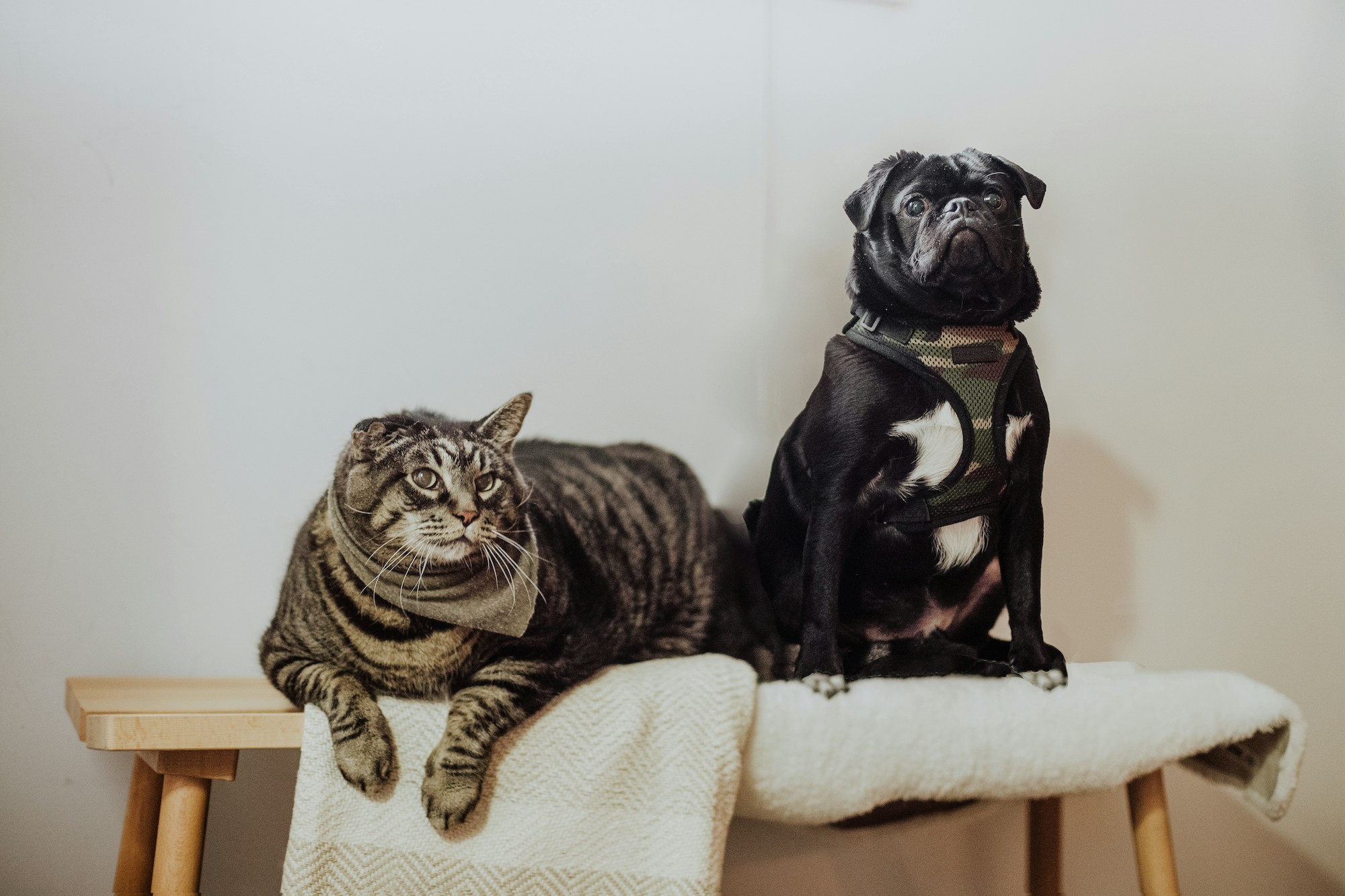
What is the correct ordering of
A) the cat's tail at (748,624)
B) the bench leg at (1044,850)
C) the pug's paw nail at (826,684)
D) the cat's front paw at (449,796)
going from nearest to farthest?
the cat's front paw at (449,796), the pug's paw nail at (826,684), the cat's tail at (748,624), the bench leg at (1044,850)

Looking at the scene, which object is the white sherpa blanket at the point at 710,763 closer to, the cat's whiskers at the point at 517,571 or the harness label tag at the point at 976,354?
the cat's whiskers at the point at 517,571

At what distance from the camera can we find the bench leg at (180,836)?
2.65ft

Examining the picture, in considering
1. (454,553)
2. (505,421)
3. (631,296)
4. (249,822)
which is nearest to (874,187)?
(631,296)

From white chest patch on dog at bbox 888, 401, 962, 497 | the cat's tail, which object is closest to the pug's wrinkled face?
white chest patch on dog at bbox 888, 401, 962, 497

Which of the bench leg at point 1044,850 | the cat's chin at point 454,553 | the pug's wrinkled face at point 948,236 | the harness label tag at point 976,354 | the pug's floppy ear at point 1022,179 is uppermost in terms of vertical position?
the pug's floppy ear at point 1022,179

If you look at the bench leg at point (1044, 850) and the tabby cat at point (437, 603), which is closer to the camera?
the tabby cat at point (437, 603)

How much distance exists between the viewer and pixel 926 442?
91 cm

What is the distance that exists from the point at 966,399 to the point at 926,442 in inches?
2.4

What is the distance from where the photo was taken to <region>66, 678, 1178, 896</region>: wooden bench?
2.59 ft

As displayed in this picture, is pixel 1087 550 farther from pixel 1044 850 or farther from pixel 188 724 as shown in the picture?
pixel 188 724

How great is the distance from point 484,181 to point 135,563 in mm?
631

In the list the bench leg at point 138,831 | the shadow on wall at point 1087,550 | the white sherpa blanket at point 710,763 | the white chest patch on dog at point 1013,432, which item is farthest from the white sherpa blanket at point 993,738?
the bench leg at point 138,831

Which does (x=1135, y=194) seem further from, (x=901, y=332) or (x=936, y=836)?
(x=936, y=836)

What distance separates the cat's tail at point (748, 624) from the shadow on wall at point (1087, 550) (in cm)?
50
